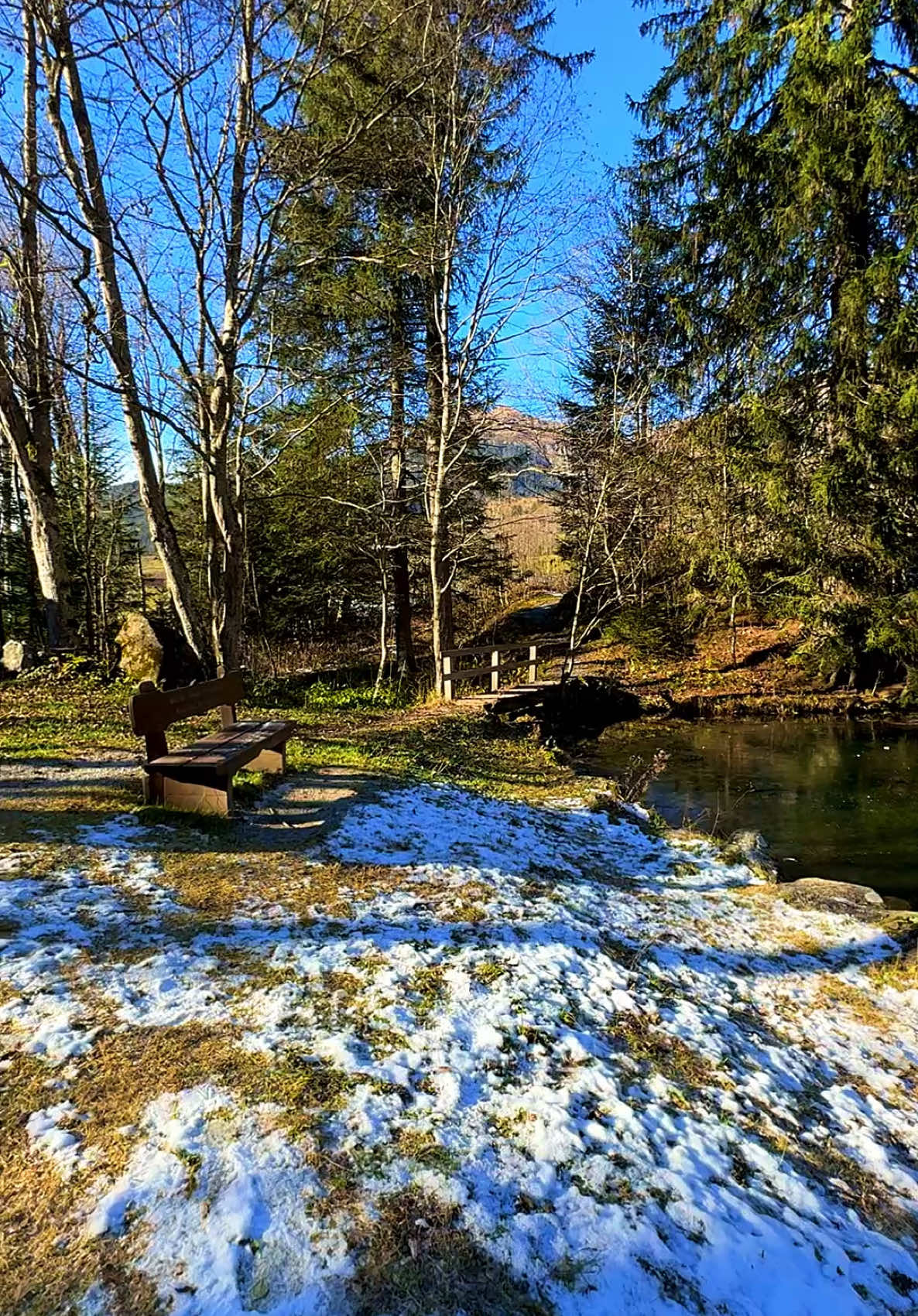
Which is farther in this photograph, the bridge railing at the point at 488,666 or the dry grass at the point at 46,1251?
the bridge railing at the point at 488,666

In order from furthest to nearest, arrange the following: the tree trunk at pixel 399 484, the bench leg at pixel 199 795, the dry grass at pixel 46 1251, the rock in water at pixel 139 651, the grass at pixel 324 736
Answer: the tree trunk at pixel 399 484, the rock in water at pixel 139 651, the grass at pixel 324 736, the bench leg at pixel 199 795, the dry grass at pixel 46 1251

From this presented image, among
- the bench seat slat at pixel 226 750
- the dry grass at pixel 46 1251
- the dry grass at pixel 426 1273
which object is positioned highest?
the bench seat slat at pixel 226 750

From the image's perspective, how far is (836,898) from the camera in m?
5.54

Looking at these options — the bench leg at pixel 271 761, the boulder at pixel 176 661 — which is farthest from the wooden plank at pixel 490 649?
the bench leg at pixel 271 761

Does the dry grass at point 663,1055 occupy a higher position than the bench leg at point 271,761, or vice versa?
the bench leg at point 271,761

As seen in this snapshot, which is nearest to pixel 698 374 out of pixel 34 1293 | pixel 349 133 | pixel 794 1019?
pixel 349 133

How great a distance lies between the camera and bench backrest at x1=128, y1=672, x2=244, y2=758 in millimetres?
4945

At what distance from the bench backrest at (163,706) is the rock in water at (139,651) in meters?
4.58

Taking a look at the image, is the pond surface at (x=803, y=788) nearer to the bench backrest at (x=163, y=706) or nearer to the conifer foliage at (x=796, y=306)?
the conifer foliage at (x=796, y=306)

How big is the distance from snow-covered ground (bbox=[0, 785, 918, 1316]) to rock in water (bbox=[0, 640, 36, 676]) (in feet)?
22.0

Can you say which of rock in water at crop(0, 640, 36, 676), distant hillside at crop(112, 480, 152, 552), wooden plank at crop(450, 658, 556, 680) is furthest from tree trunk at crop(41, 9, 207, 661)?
distant hillside at crop(112, 480, 152, 552)

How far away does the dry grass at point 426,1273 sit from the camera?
1.87 m

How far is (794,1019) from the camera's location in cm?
393

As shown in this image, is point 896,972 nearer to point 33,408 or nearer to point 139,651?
point 139,651
